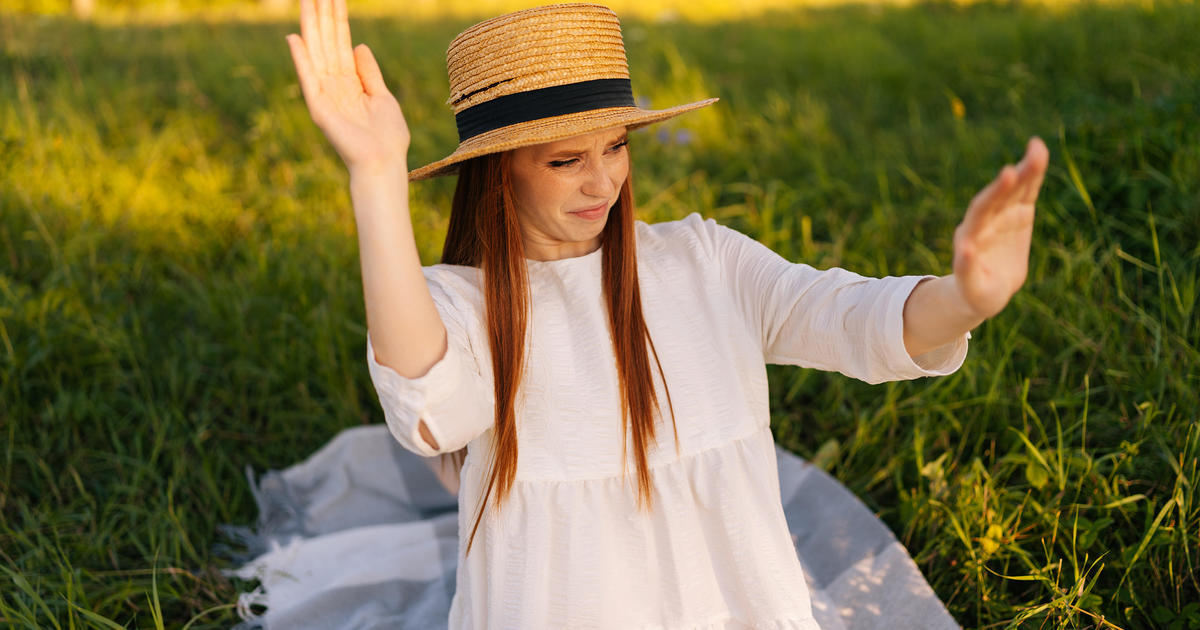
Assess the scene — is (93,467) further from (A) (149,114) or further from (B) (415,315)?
(A) (149,114)

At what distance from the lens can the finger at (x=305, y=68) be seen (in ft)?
4.61

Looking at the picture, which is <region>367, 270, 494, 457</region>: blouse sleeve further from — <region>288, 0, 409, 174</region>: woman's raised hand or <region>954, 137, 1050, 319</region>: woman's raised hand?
<region>954, 137, 1050, 319</region>: woman's raised hand

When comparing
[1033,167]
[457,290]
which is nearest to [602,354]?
[457,290]

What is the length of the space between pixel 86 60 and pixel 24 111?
161 cm

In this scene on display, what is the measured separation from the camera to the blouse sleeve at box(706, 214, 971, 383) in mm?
1636

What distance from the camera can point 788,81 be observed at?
18.0 feet

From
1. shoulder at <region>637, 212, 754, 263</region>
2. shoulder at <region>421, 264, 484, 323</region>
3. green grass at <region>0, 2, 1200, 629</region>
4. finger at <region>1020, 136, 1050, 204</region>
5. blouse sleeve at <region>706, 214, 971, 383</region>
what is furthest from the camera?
green grass at <region>0, 2, 1200, 629</region>

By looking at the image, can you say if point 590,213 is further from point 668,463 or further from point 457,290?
point 668,463

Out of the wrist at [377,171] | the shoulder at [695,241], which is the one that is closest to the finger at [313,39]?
the wrist at [377,171]

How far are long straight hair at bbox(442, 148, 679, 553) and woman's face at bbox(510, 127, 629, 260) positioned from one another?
5 cm

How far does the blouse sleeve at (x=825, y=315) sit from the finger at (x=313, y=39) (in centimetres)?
93

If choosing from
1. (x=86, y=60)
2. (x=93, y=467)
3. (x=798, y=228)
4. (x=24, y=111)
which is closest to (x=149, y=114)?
(x=24, y=111)

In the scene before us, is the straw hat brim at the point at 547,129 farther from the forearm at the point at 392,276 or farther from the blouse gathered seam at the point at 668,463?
the blouse gathered seam at the point at 668,463

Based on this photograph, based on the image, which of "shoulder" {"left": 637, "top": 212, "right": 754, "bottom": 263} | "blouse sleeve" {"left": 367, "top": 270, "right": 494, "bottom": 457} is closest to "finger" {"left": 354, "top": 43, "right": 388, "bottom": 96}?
"blouse sleeve" {"left": 367, "top": 270, "right": 494, "bottom": 457}
